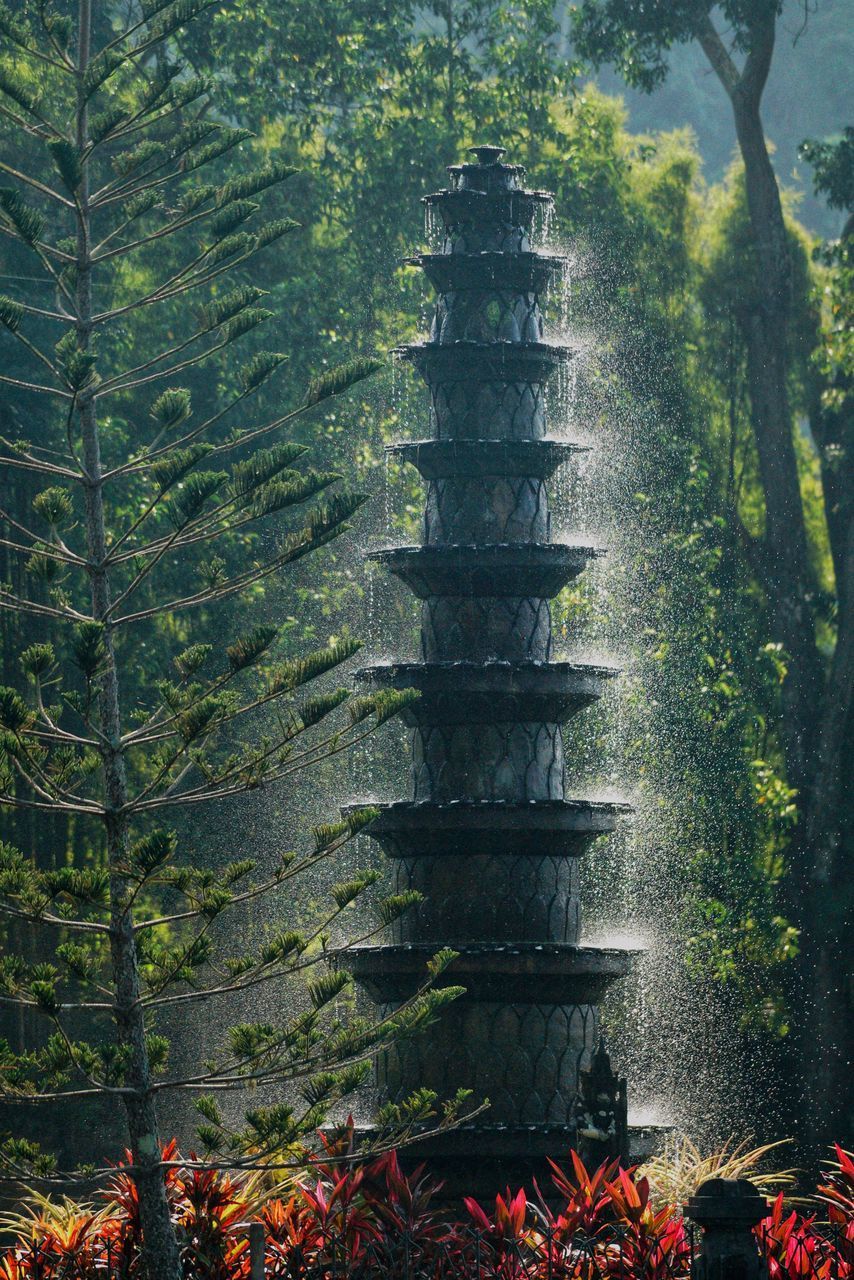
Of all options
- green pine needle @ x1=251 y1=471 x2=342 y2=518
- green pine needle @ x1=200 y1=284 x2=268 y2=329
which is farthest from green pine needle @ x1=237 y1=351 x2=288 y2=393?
green pine needle @ x1=251 y1=471 x2=342 y2=518

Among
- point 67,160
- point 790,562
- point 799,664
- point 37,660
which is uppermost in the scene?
point 790,562

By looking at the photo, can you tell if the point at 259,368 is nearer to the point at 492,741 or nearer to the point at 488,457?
the point at 488,457

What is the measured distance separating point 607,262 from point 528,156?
1959 millimetres

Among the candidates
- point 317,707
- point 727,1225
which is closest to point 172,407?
point 317,707

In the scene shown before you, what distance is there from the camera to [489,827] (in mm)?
13164

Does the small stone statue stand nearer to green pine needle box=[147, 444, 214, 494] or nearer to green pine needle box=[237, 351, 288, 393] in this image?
green pine needle box=[147, 444, 214, 494]

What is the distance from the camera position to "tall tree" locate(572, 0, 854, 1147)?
78.2 ft

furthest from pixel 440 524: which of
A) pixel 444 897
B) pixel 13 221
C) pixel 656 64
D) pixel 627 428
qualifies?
pixel 656 64

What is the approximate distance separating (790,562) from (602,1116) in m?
14.8

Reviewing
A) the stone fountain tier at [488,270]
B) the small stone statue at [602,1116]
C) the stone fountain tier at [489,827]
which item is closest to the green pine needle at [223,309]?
the stone fountain tier at [488,270]

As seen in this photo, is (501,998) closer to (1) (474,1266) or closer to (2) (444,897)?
(2) (444,897)

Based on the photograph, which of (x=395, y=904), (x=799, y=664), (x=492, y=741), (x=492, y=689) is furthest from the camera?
(x=799, y=664)

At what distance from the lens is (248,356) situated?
85.5 feet

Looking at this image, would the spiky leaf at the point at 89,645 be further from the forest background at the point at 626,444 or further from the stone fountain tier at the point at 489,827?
the forest background at the point at 626,444
